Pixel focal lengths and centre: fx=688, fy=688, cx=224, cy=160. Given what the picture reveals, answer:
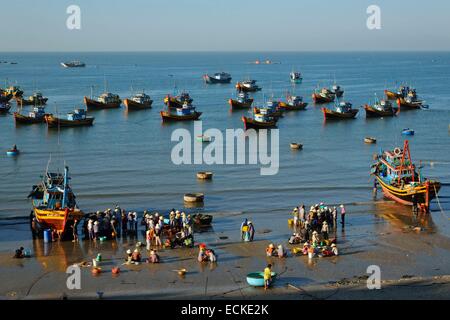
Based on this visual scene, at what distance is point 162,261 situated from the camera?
2205cm

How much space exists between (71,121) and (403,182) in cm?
3923

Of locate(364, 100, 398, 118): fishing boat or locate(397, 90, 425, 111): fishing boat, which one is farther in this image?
locate(397, 90, 425, 111): fishing boat

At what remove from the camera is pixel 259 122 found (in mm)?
61281

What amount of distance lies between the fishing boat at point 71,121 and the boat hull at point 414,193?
37374mm

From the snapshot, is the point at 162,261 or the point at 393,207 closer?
the point at 162,261

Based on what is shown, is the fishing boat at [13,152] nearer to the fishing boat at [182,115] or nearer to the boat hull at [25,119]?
the boat hull at [25,119]

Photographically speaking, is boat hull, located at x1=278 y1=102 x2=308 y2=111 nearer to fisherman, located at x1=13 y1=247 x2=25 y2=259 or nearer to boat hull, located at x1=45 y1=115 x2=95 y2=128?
boat hull, located at x1=45 y1=115 x2=95 y2=128

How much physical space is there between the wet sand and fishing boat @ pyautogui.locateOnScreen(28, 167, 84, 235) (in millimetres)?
737

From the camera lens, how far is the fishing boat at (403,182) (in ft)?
95.6

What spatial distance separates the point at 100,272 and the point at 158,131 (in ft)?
133

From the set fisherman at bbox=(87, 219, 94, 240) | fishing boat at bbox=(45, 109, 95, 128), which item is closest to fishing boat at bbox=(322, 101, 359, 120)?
fishing boat at bbox=(45, 109, 95, 128)

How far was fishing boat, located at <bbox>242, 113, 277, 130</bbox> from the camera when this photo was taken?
60.6 m
